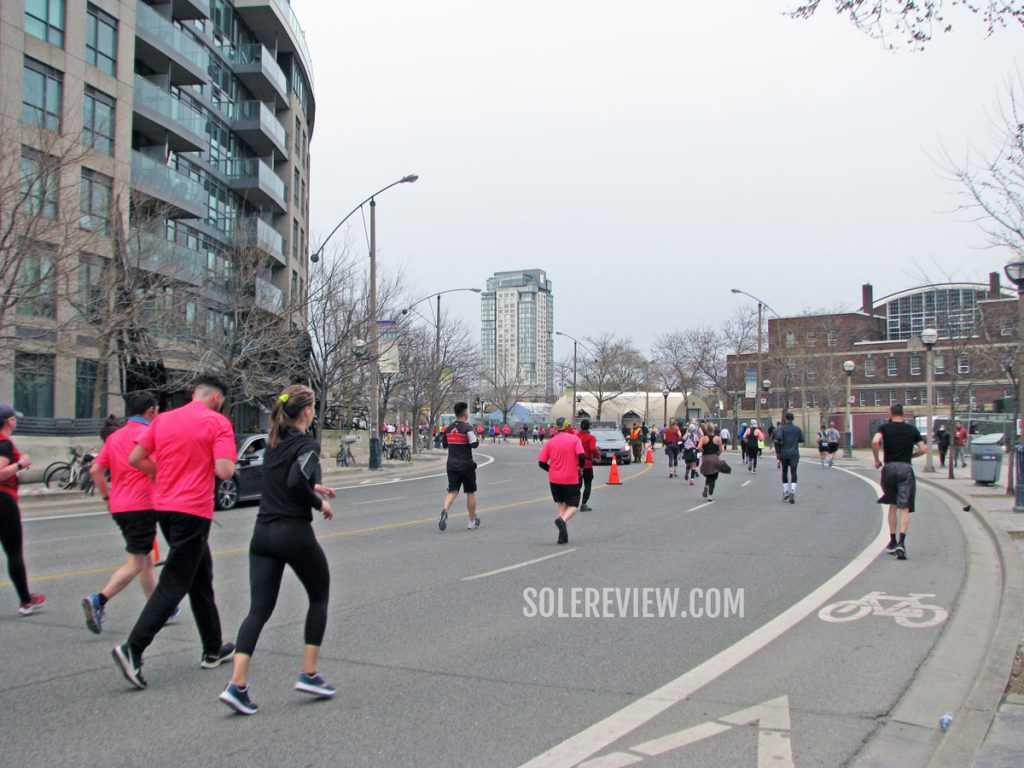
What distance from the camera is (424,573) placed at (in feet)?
32.3

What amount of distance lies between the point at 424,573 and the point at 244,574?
1.97m

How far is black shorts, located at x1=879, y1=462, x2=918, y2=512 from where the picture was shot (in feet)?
35.4

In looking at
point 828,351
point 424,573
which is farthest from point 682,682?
point 828,351

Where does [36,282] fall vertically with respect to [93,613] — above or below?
above

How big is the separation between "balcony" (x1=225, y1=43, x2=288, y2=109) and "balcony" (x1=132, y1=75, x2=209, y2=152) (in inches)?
282

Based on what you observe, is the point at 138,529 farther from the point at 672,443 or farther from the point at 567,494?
the point at 672,443

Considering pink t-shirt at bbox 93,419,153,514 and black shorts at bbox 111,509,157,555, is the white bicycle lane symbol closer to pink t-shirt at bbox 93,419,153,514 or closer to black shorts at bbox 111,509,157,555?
black shorts at bbox 111,509,157,555

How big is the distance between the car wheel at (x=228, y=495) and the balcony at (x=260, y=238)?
45.2 ft

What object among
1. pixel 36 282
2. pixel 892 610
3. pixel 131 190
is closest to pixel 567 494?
pixel 892 610

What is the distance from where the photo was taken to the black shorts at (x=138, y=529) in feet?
21.7

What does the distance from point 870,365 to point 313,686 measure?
278ft

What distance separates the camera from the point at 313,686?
207 inches

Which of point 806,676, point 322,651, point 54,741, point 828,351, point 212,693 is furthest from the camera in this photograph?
point 828,351

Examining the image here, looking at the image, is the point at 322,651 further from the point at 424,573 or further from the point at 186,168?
the point at 186,168
